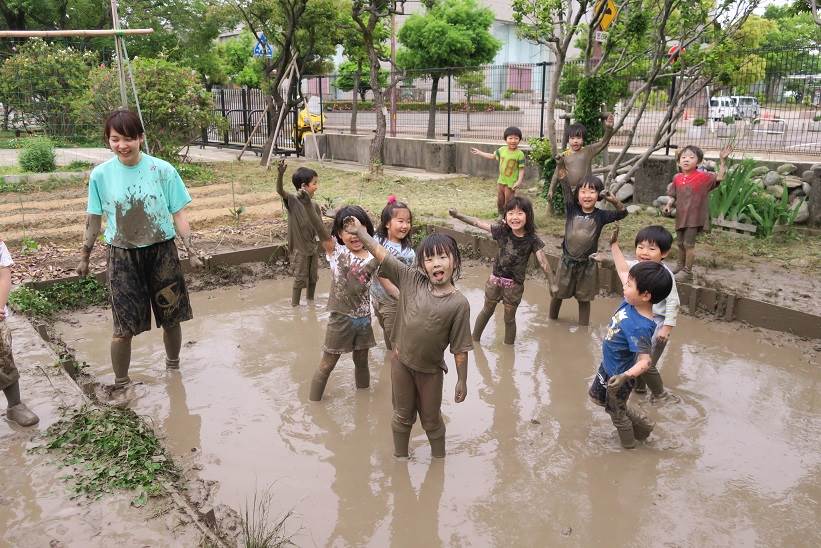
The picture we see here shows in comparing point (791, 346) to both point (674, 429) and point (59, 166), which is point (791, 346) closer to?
point (674, 429)

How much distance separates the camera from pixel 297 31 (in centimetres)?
1563

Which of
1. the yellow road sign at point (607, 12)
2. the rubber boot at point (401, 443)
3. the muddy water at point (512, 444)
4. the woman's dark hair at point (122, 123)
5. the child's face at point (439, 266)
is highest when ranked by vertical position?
the yellow road sign at point (607, 12)

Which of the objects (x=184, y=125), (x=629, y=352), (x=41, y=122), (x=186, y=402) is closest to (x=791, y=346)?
(x=629, y=352)

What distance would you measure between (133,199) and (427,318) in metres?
2.25

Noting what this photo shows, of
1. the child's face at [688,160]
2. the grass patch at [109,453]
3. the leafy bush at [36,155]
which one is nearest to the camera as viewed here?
the grass patch at [109,453]

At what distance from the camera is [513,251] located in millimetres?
5496

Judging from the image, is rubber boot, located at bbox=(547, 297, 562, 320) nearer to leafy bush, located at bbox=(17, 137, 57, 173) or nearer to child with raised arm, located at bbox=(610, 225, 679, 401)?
child with raised arm, located at bbox=(610, 225, 679, 401)

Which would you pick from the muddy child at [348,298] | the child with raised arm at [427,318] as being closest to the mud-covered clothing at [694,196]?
the muddy child at [348,298]

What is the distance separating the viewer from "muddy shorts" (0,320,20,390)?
3900 mm

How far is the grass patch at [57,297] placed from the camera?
610 centimetres

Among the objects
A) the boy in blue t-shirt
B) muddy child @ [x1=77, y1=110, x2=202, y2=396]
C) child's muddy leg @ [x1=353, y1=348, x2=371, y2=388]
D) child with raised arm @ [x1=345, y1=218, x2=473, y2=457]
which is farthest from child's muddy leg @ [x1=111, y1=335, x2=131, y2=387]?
the boy in blue t-shirt

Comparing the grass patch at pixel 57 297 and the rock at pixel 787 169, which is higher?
the rock at pixel 787 169

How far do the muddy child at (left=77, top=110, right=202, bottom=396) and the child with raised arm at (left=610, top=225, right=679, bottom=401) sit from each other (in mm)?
2924

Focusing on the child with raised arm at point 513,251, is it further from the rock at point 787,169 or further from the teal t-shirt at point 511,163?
the rock at point 787,169
